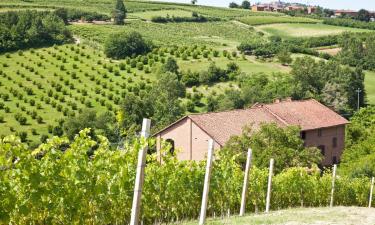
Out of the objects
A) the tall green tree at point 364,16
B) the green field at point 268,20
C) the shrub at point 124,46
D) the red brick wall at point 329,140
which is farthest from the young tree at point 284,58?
the tall green tree at point 364,16

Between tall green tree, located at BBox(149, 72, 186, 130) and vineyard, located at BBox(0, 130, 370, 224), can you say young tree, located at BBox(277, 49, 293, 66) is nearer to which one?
tall green tree, located at BBox(149, 72, 186, 130)

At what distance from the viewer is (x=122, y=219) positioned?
50.8 feet

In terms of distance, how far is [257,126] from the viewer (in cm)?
4678

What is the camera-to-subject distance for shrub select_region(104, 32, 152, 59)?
90.9 meters

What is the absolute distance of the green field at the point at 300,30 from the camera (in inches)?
5162

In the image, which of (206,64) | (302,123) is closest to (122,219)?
(302,123)

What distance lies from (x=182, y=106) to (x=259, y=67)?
26485mm

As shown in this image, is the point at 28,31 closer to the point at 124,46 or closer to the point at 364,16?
the point at 124,46

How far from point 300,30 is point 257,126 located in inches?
3661

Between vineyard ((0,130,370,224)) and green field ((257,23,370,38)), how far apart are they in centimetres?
11218

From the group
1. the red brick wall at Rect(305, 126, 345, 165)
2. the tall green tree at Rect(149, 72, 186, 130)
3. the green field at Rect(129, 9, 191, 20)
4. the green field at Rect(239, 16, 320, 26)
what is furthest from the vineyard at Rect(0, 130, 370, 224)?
the green field at Rect(239, 16, 320, 26)

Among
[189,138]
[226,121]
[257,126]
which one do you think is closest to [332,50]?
[257,126]

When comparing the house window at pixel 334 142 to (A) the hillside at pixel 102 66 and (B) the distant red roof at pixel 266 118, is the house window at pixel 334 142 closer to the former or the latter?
(B) the distant red roof at pixel 266 118

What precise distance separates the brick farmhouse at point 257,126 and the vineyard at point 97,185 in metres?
19.4
